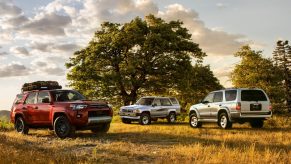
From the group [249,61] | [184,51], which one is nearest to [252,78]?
[249,61]

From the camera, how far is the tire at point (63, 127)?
17234 mm

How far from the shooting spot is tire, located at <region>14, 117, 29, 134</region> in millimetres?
19875

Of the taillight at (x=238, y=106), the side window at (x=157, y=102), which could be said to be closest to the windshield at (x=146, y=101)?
the side window at (x=157, y=102)

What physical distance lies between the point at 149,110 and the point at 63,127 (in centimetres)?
993

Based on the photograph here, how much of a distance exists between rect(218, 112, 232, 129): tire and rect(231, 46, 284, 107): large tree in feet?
111

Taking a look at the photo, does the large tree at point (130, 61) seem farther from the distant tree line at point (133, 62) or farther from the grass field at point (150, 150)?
the grass field at point (150, 150)

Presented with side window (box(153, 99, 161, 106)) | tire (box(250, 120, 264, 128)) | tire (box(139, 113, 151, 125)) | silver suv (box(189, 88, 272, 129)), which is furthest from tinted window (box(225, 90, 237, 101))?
side window (box(153, 99, 161, 106))

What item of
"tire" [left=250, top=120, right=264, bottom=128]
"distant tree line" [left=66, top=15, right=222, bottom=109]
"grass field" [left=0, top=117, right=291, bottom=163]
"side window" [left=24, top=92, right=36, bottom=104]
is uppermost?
"distant tree line" [left=66, top=15, right=222, bottom=109]

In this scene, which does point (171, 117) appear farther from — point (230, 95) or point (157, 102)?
point (230, 95)

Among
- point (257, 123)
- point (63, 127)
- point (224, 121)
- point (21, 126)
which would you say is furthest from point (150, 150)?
point (257, 123)

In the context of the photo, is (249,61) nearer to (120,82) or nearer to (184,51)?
(184,51)

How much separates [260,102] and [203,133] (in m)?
3.45

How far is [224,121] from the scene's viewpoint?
21.3 metres

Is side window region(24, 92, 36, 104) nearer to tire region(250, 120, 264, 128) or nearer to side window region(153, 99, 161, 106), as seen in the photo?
side window region(153, 99, 161, 106)
